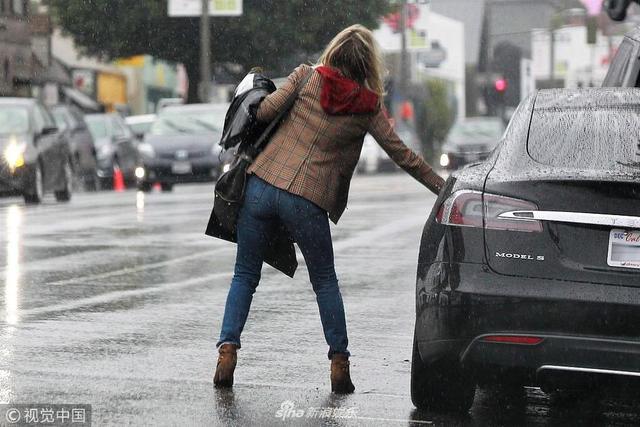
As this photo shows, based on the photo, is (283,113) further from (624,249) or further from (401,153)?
(624,249)

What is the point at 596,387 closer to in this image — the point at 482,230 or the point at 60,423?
the point at 482,230

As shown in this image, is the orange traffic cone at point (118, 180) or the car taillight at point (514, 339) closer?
the car taillight at point (514, 339)

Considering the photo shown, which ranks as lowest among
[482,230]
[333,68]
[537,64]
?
[537,64]

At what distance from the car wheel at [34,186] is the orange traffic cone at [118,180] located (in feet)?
30.5

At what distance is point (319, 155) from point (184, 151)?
24.3 metres

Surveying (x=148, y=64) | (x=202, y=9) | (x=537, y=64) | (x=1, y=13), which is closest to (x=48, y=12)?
(x=1, y=13)

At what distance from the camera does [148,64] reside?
83.0 m

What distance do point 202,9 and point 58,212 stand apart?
986 inches

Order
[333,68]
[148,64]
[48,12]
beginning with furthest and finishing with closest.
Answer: [148,64] → [48,12] → [333,68]

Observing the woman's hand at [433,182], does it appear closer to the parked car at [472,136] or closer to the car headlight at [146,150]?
the car headlight at [146,150]

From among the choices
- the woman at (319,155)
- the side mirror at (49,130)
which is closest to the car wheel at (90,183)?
the side mirror at (49,130)

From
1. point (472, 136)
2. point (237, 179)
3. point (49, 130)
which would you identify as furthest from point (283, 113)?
point (472, 136)

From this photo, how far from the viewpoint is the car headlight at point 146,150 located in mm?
31688

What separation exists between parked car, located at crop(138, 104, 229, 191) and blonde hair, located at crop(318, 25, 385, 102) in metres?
23.6
